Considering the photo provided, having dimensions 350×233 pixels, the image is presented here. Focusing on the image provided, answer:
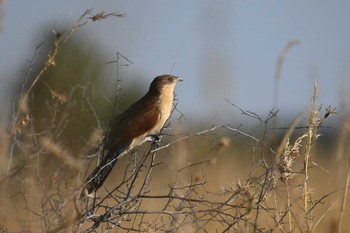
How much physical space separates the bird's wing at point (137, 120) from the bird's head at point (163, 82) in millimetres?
292

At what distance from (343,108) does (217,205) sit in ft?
2.27

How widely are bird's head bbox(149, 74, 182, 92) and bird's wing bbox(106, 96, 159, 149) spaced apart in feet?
0.96

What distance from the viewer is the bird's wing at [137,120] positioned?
549cm

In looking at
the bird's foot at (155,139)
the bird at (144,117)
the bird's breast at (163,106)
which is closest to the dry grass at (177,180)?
the bird's foot at (155,139)

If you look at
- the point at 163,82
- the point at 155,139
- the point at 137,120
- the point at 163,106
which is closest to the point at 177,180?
the point at 155,139

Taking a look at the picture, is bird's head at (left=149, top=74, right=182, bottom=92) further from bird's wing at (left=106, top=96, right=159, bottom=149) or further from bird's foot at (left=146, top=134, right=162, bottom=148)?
bird's foot at (left=146, top=134, right=162, bottom=148)

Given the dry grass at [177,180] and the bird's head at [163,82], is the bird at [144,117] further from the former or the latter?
the dry grass at [177,180]

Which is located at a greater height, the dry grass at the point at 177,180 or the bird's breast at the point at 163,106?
the bird's breast at the point at 163,106

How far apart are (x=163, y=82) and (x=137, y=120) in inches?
29.3

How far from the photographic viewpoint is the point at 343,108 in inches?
121

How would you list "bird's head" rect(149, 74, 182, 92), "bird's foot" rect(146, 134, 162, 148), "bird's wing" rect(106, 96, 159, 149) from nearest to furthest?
1. "bird's foot" rect(146, 134, 162, 148)
2. "bird's wing" rect(106, 96, 159, 149)
3. "bird's head" rect(149, 74, 182, 92)

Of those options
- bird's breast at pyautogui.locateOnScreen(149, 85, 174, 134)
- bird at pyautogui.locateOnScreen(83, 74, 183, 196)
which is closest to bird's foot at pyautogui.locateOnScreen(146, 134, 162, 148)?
bird at pyautogui.locateOnScreen(83, 74, 183, 196)

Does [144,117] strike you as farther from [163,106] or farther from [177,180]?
[177,180]

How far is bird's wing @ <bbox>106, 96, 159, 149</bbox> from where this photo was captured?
18.0 ft
